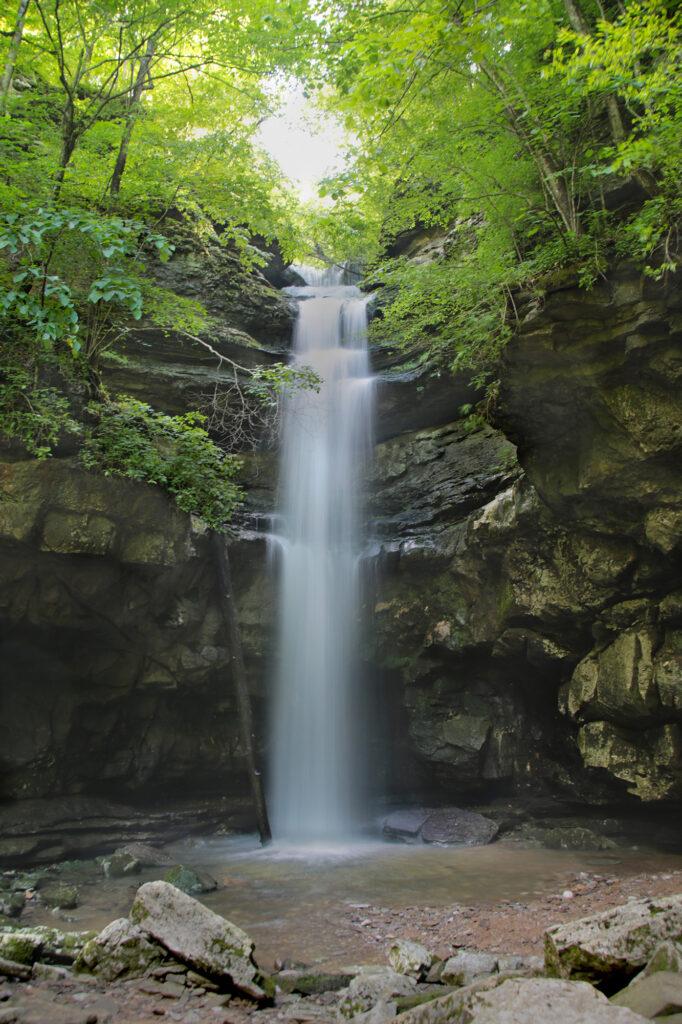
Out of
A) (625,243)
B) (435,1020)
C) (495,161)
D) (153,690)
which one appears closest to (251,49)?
(495,161)

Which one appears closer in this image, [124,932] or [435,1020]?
[435,1020]

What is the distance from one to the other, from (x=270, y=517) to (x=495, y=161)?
8633 millimetres

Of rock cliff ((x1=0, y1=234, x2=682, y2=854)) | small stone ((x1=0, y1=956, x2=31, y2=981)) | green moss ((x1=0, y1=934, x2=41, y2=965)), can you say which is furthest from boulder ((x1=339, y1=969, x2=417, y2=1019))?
rock cliff ((x1=0, y1=234, x2=682, y2=854))

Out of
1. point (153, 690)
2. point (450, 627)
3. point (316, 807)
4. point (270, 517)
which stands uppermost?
point (270, 517)

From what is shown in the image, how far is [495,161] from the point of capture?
906cm

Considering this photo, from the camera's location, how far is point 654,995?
3.33 metres

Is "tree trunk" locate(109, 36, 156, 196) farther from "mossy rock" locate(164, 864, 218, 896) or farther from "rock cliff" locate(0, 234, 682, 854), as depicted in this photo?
"mossy rock" locate(164, 864, 218, 896)

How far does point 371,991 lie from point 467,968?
2.76 ft

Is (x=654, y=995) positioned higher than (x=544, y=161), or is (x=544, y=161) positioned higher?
(x=544, y=161)

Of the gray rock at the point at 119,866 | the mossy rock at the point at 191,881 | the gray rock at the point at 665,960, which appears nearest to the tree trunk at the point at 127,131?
the mossy rock at the point at 191,881

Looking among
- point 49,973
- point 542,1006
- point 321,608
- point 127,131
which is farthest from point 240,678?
point 542,1006

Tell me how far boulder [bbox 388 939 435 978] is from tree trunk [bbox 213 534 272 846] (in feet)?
22.1

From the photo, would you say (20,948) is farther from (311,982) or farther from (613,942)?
(613,942)

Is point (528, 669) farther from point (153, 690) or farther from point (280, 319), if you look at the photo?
point (280, 319)
